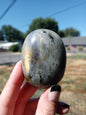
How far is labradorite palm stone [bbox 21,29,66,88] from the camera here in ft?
3.71

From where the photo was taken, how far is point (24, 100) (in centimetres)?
134

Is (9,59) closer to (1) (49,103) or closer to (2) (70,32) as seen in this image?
(1) (49,103)

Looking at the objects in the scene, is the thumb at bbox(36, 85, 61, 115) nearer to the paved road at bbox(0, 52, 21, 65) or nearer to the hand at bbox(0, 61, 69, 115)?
the hand at bbox(0, 61, 69, 115)

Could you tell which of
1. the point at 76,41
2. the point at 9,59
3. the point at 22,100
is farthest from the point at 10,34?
the point at 22,100

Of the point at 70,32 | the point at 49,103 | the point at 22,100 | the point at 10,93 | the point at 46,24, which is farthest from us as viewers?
the point at 70,32

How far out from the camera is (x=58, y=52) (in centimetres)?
116

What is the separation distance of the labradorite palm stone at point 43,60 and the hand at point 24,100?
13 cm

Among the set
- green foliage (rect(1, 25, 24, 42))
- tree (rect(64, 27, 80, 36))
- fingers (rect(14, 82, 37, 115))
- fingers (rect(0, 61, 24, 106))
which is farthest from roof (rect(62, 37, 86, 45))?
fingers (rect(0, 61, 24, 106))

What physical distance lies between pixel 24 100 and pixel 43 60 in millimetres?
568

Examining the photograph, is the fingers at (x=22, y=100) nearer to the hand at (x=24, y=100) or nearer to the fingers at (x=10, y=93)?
the hand at (x=24, y=100)

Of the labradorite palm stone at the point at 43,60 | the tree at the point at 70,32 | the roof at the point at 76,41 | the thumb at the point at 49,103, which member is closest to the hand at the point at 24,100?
the thumb at the point at 49,103

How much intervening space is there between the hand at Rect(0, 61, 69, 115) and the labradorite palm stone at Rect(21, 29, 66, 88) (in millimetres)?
126

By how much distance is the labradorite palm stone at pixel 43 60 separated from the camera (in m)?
1.13

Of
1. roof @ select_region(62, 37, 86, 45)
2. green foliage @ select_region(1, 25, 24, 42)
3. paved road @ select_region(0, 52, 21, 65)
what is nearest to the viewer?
paved road @ select_region(0, 52, 21, 65)
